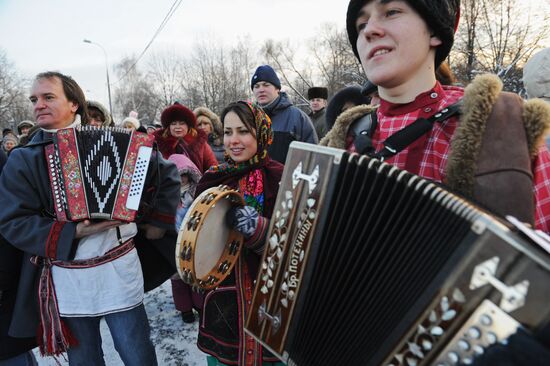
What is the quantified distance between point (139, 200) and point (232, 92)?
1192 inches

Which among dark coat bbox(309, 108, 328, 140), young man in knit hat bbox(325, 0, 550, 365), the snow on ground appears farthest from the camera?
dark coat bbox(309, 108, 328, 140)

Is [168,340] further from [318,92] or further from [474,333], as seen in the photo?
[318,92]

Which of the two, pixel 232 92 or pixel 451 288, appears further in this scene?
pixel 232 92

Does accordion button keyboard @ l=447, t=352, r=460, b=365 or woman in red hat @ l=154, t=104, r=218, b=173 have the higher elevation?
woman in red hat @ l=154, t=104, r=218, b=173

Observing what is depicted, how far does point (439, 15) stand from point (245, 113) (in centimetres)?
125

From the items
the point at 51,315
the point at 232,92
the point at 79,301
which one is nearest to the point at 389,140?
the point at 79,301

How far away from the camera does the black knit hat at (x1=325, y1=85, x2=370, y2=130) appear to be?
2.66 metres

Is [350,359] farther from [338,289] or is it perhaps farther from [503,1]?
[503,1]

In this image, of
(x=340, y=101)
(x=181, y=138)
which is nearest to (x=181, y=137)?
(x=181, y=138)

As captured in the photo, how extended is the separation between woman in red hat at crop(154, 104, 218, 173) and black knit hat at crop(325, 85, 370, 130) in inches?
62.7

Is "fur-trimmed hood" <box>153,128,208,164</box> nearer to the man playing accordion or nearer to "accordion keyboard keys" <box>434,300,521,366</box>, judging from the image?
the man playing accordion

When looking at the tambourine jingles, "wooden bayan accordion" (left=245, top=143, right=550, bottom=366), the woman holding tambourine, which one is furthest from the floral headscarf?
"wooden bayan accordion" (left=245, top=143, right=550, bottom=366)

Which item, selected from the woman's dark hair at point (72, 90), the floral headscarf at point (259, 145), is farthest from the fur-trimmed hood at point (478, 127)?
the woman's dark hair at point (72, 90)

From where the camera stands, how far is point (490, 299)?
2.08 feet
